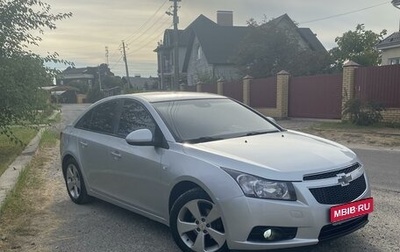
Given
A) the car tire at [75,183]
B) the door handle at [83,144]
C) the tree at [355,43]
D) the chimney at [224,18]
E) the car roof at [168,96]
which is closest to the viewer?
the car roof at [168,96]

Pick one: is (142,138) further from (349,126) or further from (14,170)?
(349,126)

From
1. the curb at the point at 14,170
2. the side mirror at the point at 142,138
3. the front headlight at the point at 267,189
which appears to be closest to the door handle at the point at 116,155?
the side mirror at the point at 142,138

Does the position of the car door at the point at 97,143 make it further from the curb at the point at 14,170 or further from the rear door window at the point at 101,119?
the curb at the point at 14,170

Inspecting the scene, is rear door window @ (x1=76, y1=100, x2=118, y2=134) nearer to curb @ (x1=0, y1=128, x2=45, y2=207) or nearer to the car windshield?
the car windshield

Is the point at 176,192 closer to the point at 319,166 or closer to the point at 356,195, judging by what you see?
the point at 319,166

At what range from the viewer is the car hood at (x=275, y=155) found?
3.78 meters

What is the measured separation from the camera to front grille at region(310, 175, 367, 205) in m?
3.71

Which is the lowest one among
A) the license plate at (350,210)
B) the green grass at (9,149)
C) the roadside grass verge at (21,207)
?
the green grass at (9,149)

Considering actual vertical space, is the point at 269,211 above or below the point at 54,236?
above

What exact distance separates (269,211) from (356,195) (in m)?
0.92

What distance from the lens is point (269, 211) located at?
12.0ft

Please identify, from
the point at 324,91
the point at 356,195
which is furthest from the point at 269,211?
the point at 324,91

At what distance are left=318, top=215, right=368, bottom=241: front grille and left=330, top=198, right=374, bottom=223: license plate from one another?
0.07 metres

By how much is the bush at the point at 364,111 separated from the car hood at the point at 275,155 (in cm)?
1267
